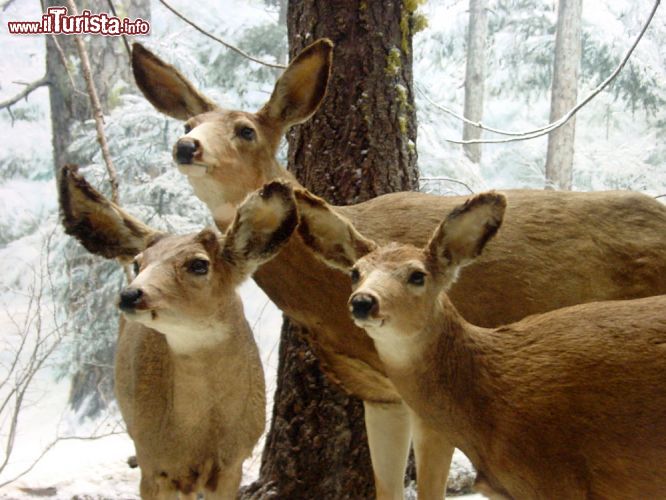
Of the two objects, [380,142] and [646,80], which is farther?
[646,80]

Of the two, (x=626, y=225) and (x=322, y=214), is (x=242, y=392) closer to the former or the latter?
(x=322, y=214)

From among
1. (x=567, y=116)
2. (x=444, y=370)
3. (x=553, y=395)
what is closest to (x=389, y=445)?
(x=444, y=370)

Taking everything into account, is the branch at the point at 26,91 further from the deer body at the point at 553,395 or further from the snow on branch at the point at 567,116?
the deer body at the point at 553,395

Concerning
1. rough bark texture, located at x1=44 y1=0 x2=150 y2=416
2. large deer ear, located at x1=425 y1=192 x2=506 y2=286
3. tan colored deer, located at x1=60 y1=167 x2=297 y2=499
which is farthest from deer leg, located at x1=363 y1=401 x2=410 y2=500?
rough bark texture, located at x1=44 y1=0 x2=150 y2=416

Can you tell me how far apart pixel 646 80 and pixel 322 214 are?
12.9 ft

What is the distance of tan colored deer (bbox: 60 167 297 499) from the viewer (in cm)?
209

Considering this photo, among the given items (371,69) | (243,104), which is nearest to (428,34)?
(243,104)

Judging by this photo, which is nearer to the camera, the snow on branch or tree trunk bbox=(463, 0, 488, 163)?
the snow on branch

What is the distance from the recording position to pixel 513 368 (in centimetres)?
204

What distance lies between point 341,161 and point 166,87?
0.74m

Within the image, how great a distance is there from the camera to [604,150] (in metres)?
5.45

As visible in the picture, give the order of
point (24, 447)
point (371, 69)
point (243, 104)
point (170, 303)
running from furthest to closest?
point (243, 104)
point (24, 447)
point (371, 69)
point (170, 303)

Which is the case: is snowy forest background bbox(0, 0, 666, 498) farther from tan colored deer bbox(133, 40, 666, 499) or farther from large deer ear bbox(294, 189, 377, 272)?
large deer ear bbox(294, 189, 377, 272)

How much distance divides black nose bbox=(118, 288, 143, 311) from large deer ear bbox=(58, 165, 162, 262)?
14.4 inches
